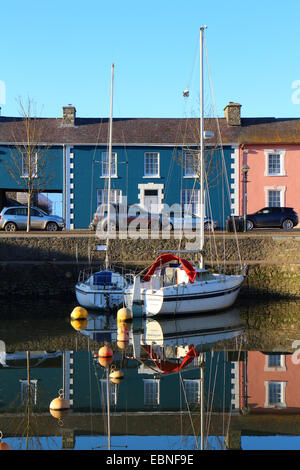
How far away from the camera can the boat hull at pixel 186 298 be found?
18.8 m

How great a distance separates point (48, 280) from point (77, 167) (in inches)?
472

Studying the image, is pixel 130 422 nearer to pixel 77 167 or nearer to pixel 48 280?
pixel 48 280

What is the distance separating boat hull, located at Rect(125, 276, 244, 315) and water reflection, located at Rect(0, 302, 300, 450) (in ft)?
2.95

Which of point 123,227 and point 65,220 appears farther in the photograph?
point 65,220

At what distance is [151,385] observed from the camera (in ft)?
37.1

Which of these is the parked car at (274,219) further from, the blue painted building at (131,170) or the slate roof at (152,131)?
the slate roof at (152,131)

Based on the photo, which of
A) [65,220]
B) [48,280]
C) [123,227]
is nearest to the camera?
[48,280]

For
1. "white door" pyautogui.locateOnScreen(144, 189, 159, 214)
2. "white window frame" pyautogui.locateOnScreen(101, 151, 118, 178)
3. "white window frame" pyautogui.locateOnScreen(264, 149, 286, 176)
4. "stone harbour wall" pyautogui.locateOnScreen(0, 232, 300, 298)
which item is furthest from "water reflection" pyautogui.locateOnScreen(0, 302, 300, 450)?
"white window frame" pyautogui.locateOnScreen(264, 149, 286, 176)

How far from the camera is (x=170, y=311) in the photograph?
62.6 ft

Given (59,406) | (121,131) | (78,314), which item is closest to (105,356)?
(59,406)

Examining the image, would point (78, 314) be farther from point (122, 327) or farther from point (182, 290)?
point (182, 290)

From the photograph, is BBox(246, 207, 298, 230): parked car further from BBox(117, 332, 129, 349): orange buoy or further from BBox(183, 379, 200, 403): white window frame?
BBox(183, 379, 200, 403): white window frame

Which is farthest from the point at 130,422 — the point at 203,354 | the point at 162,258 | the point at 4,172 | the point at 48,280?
the point at 4,172

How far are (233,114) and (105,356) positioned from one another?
26.5 metres
